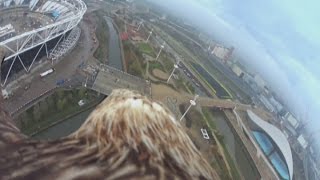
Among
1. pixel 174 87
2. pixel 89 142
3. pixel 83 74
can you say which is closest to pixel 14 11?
pixel 83 74

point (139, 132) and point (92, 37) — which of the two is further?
point (92, 37)

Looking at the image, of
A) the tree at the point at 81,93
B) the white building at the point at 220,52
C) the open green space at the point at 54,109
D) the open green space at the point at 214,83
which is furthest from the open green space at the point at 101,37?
the white building at the point at 220,52

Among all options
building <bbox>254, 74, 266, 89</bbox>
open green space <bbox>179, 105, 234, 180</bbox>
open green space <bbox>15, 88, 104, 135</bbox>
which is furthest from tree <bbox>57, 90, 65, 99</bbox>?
building <bbox>254, 74, 266, 89</bbox>

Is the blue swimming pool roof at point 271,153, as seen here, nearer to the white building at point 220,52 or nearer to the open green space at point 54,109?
the open green space at point 54,109

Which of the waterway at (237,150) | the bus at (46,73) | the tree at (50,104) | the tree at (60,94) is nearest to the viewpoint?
the tree at (50,104)

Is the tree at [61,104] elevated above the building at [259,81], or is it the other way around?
the tree at [61,104]

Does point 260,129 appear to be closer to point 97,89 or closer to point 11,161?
point 97,89
